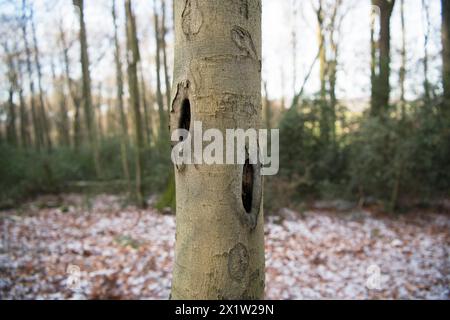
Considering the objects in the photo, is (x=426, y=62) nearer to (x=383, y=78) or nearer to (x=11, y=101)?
(x=383, y=78)

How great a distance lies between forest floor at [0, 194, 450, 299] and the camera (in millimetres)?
3578

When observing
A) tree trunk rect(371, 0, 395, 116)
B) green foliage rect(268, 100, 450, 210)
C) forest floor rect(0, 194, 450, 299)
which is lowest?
forest floor rect(0, 194, 450, 299)

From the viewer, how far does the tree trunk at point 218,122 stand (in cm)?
90

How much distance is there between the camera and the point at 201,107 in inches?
36.0

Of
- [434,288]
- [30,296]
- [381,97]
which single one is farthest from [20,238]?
[381,97]

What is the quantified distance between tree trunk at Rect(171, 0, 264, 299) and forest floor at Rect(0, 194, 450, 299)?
9.23 ft

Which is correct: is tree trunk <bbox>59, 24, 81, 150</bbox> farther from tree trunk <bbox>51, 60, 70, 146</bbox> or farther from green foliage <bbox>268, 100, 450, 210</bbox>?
green foliage <bbox>268, 100, 450, 210</bbox>

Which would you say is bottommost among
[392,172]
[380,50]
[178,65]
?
[392,172]

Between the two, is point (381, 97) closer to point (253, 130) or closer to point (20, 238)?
point (253, 130)

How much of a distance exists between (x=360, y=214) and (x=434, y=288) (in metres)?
3.46

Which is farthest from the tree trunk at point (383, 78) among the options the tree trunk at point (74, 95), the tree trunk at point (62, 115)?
the tree trunk at point (62, 115)

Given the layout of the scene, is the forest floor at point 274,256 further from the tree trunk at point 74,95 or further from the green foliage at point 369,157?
the tree trunk at point 74,95

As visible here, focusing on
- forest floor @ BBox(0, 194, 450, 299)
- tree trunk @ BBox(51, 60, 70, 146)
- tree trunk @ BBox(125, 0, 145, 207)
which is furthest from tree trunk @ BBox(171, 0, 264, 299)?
tree trunk @ BBox(51, 60, 70, 146)

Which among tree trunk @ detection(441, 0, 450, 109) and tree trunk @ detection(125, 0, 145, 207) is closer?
tree trunk @ detection(441, 0, 450, 109)
